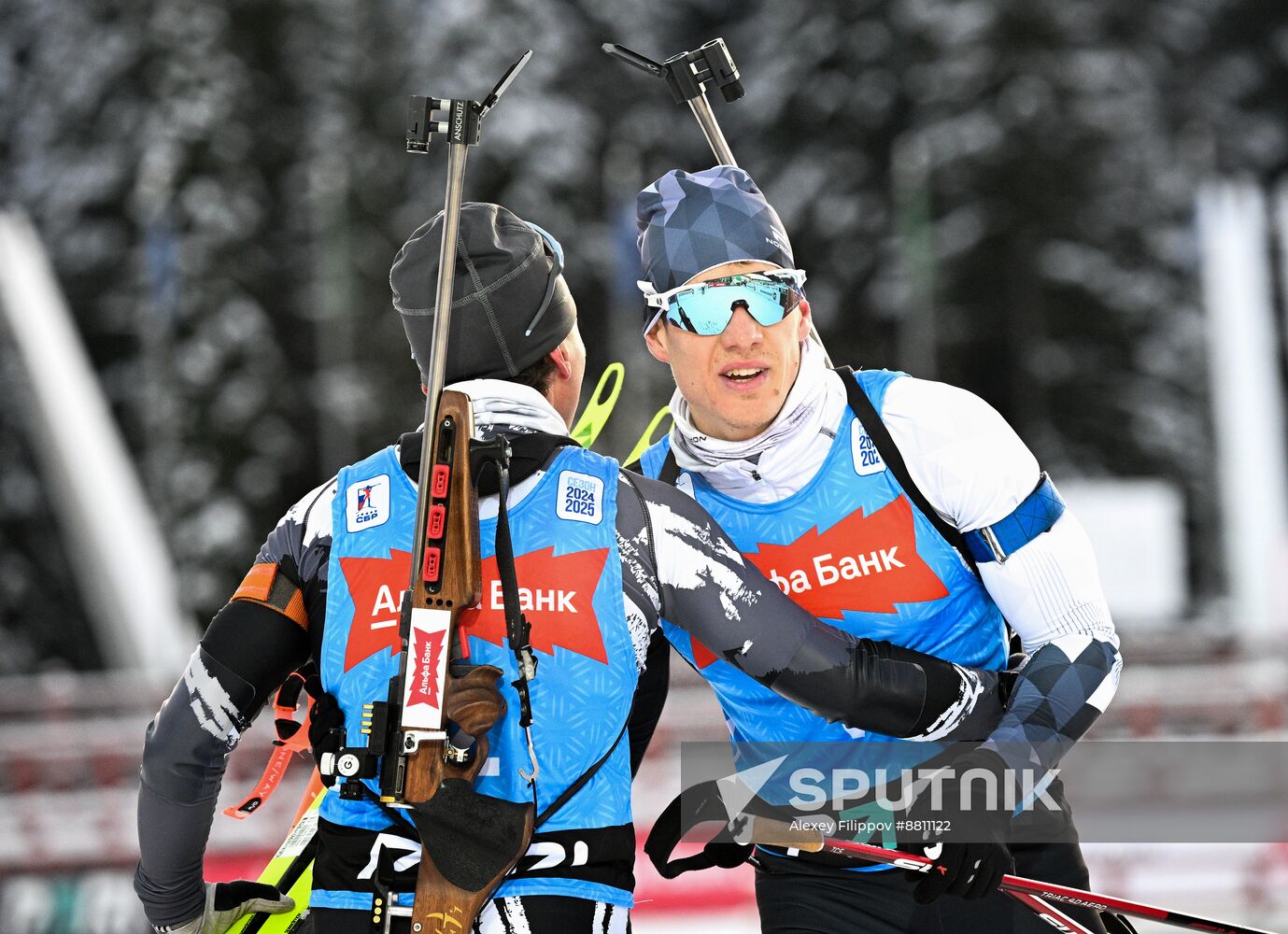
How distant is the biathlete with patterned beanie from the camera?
319cm

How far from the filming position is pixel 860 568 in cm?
332

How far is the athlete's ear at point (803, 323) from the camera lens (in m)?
3.39

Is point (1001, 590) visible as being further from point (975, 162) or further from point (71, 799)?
point (975, 162)

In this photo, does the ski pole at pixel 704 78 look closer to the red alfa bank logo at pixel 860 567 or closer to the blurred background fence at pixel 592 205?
the red alfa bank logo at pixel 860 567

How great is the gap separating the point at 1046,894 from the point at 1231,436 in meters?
20.0

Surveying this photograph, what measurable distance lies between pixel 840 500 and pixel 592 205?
2706 centimetres

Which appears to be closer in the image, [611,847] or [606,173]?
[611,847]

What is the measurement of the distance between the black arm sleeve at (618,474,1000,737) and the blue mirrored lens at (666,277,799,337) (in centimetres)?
55

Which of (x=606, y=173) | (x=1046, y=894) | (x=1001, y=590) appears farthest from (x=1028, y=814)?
(x=606, y=173)

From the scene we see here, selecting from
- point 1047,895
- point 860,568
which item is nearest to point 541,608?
point 860,568

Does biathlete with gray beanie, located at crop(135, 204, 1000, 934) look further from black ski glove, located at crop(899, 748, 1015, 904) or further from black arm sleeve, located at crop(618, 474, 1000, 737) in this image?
black ski glove, located at crop(899, 748, 1015, 904)

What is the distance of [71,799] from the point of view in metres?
11.5

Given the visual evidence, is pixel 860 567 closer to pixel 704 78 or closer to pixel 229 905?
pixel 704 78

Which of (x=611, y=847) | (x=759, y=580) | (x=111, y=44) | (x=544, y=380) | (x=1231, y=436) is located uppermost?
(x=111, y=44)
